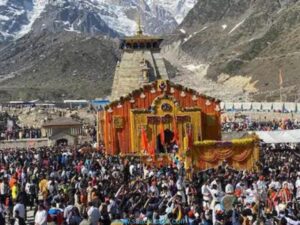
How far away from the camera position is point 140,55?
192 ft

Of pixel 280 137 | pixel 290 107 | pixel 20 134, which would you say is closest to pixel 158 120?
pixel 280 137

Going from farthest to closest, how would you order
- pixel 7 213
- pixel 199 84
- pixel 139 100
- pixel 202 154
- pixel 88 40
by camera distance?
pixel 88 40 < pixel 199 84 < pixel 139 100 < pixel 202 154 < pixel 7 213

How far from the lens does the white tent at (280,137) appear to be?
42469 millimetres

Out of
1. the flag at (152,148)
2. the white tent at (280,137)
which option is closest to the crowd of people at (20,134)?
the flag at (152,148)

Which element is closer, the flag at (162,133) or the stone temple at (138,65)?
the flag at (162,133)

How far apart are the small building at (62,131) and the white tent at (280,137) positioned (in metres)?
22.2

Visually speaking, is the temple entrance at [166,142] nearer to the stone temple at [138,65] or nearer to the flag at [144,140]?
the flag at [144,140]

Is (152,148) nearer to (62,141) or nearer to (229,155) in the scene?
(229,155)

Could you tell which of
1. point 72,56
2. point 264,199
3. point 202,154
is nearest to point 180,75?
point 72,56

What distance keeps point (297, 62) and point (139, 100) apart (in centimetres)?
10094

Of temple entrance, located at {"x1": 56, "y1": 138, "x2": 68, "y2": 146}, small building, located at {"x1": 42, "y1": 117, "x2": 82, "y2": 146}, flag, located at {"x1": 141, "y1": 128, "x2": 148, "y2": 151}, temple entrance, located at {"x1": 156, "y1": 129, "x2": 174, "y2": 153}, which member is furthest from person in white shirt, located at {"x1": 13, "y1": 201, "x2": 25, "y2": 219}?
temple entrance, located at {"x1": 56, "y1": 138, "x2": 68, "y2": 146}

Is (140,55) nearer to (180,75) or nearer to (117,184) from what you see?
(117,184)

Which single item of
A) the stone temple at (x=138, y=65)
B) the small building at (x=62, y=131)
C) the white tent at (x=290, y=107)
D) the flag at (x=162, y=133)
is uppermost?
the stone temple at (x=138, y=65)

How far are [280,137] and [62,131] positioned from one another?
2511 centimetres
